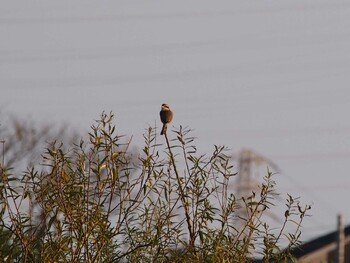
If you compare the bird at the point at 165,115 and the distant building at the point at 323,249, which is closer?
the bird at the point at 165,115

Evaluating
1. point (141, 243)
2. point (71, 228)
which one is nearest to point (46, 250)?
point (71, 228)

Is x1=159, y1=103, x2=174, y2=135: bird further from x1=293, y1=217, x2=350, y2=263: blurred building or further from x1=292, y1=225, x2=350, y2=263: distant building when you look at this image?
x1=292, y1=225, x2=350, y2=263: distant building

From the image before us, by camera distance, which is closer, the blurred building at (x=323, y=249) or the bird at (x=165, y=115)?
the bird at (x=165, y=115)

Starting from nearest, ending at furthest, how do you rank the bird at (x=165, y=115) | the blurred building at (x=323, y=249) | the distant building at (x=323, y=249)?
the bird at (x=165, y=115)
the blurred building at (x=323, y=249)
the distant building at (x=323, y=249)

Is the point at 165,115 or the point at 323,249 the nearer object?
the point at 165,115

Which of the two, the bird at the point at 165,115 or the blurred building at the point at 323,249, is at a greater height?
the blurred building at the point at 323,249

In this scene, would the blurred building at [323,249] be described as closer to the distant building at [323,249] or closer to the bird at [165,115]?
the distant building at [323,249]

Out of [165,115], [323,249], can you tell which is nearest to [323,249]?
[323,249]

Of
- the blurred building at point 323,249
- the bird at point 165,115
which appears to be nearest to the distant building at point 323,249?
the blurred building at point 323,249

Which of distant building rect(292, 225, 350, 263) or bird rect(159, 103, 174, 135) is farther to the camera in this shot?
distant building rect(292, 225, 350, 263)

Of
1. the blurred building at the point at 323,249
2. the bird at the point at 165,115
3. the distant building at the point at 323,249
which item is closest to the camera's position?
the bird at the point at 165,115

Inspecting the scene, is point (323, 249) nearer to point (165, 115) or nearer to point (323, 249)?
point (323, 249)

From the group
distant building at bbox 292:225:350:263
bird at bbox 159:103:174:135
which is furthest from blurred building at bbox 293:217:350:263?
bird at bbox 159:103:174:135

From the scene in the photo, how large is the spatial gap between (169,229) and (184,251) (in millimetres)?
237
